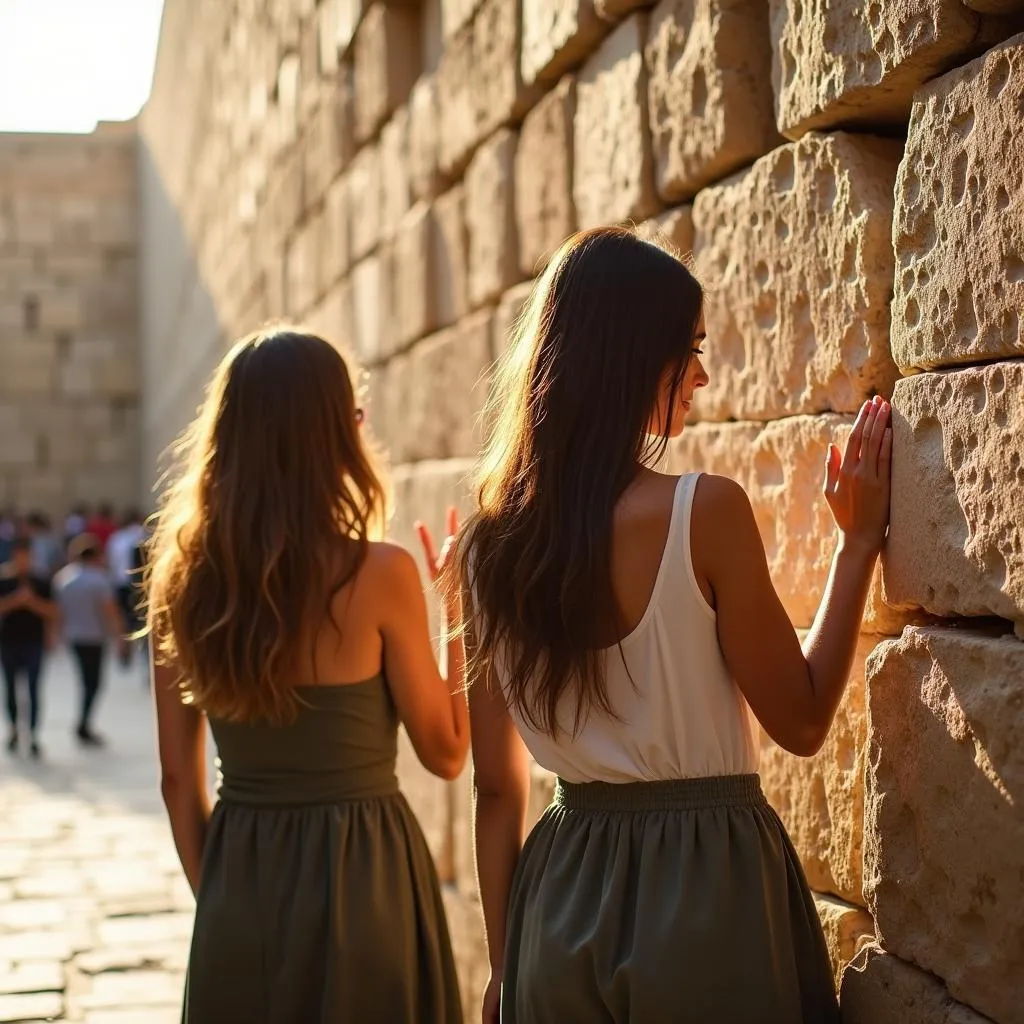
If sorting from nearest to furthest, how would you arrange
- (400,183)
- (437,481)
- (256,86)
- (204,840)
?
(204,840) < (437,481) < (400,183) < (256,86)

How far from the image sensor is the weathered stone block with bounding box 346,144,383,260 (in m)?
6.43

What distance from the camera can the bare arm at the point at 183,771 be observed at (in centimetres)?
325

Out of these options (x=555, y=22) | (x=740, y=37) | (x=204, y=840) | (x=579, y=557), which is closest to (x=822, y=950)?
(x=579, y=557)

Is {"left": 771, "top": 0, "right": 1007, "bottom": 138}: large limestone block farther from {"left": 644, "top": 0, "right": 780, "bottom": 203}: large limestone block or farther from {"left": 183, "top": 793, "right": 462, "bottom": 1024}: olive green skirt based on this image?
{"left": 183, "top": 793, "right": 462, "bottom": 1024}: olive green skirt

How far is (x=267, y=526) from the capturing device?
2.98 m

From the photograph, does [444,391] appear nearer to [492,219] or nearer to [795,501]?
[492,219]

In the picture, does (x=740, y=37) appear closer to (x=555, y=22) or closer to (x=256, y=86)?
(x=555, y=22)

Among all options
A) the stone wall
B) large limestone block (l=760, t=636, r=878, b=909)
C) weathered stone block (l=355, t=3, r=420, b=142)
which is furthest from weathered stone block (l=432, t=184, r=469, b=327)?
the stone wall

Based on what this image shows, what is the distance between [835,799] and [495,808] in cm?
59

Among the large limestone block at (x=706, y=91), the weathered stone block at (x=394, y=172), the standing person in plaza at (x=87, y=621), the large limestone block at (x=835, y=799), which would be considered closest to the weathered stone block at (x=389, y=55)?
the weathered stone block at (x=394, y=172)

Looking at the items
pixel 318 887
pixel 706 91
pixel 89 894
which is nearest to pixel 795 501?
pixel 706 91

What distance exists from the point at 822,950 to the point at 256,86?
8236mm

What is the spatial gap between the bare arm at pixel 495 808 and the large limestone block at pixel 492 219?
2.26 m

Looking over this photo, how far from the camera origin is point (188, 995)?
310cm
